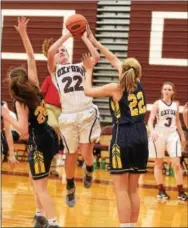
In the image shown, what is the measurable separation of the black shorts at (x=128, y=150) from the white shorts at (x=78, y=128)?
2.52ft

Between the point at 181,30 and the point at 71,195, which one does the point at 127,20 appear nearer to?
the point at 181,30

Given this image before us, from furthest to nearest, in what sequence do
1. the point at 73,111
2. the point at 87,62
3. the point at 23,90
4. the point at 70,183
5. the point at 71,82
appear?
1. the point at 70,183
2. the point at 73,111
3. the point at 71,82
4. the point at 87,62
5. the point at 23,90

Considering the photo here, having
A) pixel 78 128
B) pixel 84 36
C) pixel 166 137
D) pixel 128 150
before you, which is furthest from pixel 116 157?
pixel 166 137

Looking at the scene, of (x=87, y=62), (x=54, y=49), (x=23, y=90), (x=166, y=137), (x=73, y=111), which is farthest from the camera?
(x=166, y=137)

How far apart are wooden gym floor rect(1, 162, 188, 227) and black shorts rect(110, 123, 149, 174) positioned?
1971mm

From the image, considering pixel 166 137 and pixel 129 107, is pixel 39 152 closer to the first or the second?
pixel 129 107

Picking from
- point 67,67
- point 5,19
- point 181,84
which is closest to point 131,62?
point 67,67

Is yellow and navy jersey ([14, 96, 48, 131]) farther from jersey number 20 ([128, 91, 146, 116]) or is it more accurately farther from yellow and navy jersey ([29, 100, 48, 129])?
jersey number 20 ([128, 91, 146, 116])

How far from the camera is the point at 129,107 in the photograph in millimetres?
5727

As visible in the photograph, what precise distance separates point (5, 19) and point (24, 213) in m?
8.17

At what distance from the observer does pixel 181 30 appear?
1374 centimetres

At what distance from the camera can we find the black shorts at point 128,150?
5.75m

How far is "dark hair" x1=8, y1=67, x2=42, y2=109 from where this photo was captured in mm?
5742

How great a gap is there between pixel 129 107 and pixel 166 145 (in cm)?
412
